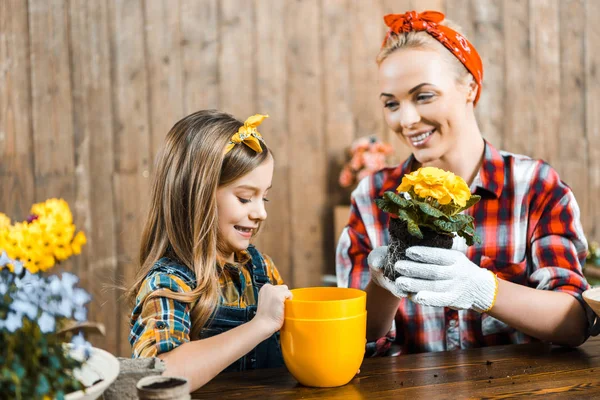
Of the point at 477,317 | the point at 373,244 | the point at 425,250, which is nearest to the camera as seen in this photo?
the point at 425,250

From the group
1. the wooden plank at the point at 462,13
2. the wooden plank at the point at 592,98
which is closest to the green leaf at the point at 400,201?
the wooden plank at the point at 462,13

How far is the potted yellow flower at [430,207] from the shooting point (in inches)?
37.0

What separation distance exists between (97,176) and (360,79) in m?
1.30

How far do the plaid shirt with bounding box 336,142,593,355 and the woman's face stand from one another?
0.40 ft

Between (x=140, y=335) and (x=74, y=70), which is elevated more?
(x=74, y=70)

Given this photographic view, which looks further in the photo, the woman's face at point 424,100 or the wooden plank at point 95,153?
the wooden plank at point 95,153

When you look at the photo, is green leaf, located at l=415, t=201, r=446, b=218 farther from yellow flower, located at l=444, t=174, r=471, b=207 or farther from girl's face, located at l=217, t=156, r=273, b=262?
girl's face, located at l=217, t=156, r=273, b=262

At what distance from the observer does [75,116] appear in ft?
8.58

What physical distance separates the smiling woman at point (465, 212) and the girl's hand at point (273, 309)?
1.07ft

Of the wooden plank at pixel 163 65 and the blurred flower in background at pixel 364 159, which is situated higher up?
the wooden plank at pixel 163 65

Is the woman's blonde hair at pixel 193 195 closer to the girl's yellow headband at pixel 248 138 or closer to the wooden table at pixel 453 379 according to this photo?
the girl's yellow headband at pixel 248 138

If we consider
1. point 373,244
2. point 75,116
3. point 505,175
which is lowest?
point 373,244

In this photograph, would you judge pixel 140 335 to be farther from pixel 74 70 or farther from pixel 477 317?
pixel 74 70

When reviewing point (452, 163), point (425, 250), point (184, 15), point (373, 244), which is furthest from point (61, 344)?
point (184, 15)
